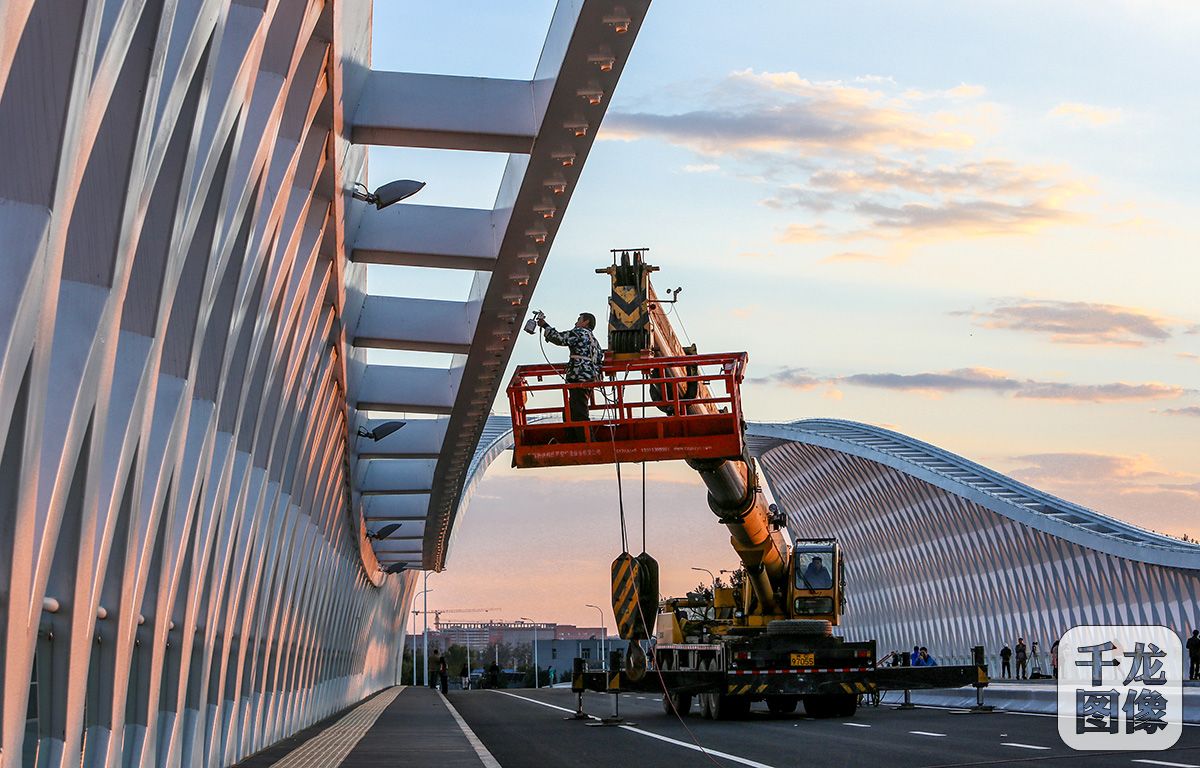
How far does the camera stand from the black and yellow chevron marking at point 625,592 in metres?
22.8

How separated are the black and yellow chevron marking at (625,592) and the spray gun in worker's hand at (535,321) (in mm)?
5538

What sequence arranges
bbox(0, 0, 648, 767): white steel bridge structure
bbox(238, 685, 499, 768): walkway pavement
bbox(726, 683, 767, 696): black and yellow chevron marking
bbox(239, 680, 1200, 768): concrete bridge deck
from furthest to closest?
bbox(726, 683, 767, 696): black and yellow chevron marking, bbox(238, 685, 499, 768): walkway pavement, bbox(239, 680, 1200, 768): concrete bridge deck, bbox(0, 0, 648, 767): white steel bridge structure

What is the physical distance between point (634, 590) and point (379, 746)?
4549 mm

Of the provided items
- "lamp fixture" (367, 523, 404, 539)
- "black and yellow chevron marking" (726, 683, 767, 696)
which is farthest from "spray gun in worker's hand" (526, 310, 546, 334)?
"lamp fixture" (367, 523, 404, 539)

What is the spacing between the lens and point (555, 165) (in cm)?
1494

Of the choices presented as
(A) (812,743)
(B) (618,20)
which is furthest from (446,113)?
(A) (812,743)

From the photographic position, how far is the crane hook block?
74.8ft

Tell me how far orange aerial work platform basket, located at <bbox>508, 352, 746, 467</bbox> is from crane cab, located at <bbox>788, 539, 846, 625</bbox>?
9.39 m

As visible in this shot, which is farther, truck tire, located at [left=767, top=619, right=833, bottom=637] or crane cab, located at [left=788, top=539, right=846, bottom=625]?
crane cab, located at [left=788, top=539, right=846, bottom=625]

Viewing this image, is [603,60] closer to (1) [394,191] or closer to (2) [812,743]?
(1) [394,191]

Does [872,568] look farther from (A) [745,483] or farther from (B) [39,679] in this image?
(B) [39,679]

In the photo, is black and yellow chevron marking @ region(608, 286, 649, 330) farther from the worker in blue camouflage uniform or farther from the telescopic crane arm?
the worker in blue camouflage uniform

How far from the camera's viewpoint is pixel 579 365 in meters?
18.0

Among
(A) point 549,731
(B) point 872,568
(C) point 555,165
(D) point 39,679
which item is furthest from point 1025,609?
(D) point 39,679
